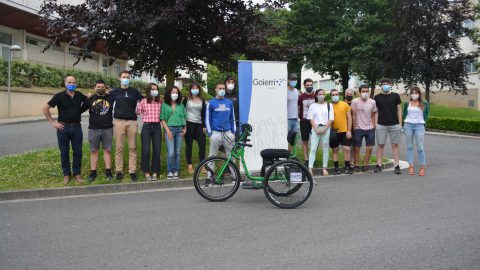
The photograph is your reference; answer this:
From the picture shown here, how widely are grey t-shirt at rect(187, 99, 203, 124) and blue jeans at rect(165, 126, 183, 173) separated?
32 cm

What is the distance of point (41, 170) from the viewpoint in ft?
31.4

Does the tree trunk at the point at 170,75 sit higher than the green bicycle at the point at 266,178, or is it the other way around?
the tree trunk at the point at 170,75

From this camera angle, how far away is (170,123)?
8.78 m

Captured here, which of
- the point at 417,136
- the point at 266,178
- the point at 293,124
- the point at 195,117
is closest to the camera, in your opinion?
the point at 266,178

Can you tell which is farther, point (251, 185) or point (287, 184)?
point (251, 185)

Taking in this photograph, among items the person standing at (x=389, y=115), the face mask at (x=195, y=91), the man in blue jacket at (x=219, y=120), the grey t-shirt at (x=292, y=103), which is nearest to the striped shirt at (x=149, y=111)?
the face mask at (x=195, y=91)

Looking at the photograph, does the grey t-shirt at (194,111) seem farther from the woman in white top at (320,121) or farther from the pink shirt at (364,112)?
the pink shirt at (364,112)

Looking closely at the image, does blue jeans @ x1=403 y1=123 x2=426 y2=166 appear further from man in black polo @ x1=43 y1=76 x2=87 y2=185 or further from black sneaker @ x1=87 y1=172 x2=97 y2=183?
man in black polo @ x1=43 y1=76 x2=87 y2=185

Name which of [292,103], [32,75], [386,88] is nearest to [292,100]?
[292,103]

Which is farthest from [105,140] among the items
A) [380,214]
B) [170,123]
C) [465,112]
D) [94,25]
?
[465,112]

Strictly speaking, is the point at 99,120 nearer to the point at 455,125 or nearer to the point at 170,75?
the point at 170,75

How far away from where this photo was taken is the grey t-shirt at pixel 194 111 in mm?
8993

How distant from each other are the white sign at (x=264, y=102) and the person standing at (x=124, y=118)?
7.24 ft

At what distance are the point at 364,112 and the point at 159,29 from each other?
193 inches
